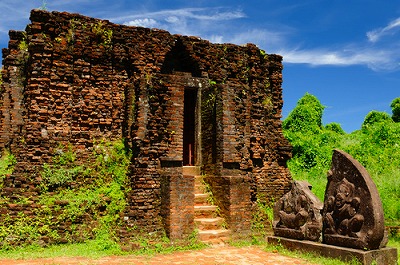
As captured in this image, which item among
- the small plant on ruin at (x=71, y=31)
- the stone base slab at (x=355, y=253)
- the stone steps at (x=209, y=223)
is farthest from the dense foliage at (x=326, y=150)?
the small plant on ruin at (x=71, y=31)

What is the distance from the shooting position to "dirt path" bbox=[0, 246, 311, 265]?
23.0 feet

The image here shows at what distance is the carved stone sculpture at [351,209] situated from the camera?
6.58 m

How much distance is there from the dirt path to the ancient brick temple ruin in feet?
2.67

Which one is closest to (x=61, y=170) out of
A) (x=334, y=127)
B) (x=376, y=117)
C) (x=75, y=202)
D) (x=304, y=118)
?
(x=75, y=202)

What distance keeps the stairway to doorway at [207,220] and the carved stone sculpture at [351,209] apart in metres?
2.55

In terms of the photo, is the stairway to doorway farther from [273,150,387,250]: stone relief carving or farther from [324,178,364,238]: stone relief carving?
[324,178,364,238]: stone relief carving

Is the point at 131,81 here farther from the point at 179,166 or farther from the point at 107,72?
the point at 179,166

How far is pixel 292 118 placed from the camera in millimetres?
23688

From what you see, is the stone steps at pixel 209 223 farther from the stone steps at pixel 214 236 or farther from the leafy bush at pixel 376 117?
the leafy bush at pixel 376 117

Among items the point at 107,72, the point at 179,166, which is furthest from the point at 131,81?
the point at 179,166

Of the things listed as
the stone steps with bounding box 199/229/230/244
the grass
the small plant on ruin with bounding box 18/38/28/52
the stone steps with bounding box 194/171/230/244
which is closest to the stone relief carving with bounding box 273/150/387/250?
the grass

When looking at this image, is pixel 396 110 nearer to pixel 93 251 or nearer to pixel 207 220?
pixel 207 220

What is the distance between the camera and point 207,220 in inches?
362

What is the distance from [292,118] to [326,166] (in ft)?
18.1
